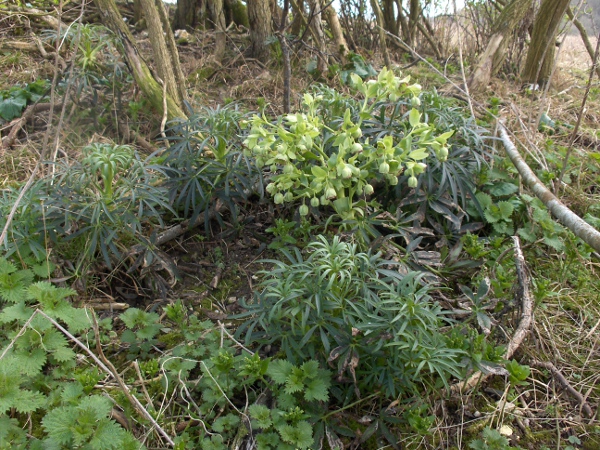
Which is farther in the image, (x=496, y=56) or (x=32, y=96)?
(x=496, y=56)

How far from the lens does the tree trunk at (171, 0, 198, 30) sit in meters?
4.95

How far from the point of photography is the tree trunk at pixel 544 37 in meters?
3.96

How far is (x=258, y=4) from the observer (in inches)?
162

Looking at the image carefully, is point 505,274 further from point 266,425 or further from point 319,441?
point 266,425

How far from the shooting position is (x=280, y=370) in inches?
68.6

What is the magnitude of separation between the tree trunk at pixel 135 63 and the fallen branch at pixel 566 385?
245 cm

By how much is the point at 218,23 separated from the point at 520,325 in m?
3.76

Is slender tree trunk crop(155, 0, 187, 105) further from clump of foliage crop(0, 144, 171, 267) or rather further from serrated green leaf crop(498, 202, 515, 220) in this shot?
serrated green leaf crop(498, 202, 515, 220)

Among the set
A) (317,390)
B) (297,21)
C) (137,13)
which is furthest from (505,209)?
(137,13)

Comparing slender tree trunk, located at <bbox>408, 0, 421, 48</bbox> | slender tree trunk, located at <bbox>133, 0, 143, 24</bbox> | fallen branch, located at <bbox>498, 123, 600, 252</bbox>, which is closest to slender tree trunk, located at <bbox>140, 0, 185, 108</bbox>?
slender tree trunk, located at <bbox>133, 0, 143, 24</bbox>

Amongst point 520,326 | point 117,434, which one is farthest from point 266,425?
point 520,326

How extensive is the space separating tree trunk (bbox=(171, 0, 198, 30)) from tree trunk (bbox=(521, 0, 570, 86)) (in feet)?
10.6

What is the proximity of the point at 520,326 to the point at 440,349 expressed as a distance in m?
0.57

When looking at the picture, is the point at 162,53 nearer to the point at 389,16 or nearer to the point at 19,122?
the point at 19,122
